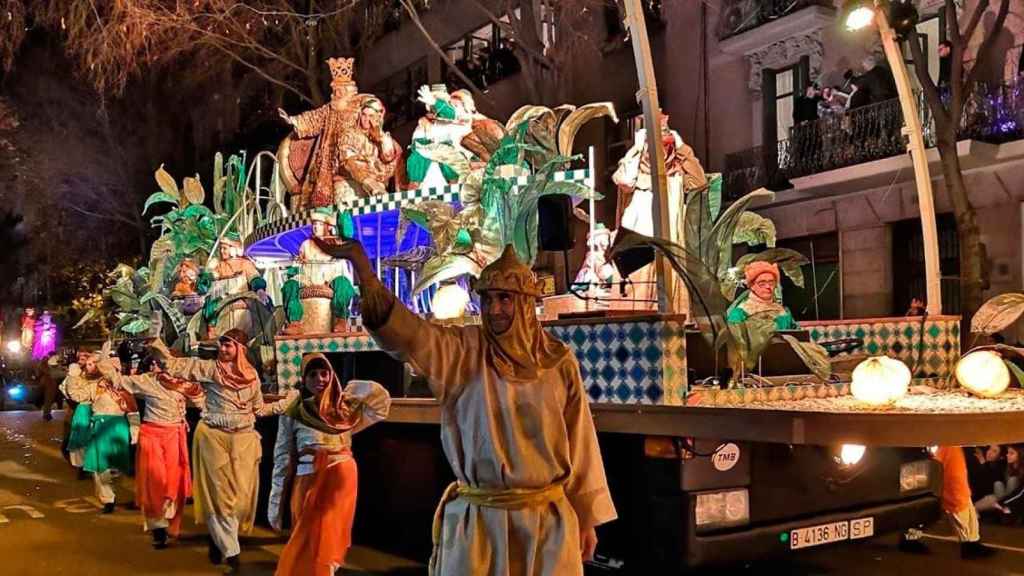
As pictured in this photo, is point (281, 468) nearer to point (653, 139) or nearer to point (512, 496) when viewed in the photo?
point (653, 139)

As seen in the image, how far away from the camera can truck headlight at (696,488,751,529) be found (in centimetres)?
579

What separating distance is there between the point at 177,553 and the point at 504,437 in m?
6.36

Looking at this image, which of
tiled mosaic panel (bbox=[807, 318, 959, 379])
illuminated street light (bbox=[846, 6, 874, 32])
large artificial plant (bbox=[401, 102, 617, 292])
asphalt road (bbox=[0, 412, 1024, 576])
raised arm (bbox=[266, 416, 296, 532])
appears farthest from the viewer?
large artificial plant (bbox=[401, 102, 617, 292])

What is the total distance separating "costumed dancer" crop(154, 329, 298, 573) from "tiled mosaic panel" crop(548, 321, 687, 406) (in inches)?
124

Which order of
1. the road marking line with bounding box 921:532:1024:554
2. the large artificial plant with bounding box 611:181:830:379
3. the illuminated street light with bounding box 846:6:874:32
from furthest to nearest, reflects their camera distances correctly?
the illuminated street light with bounding box 846:6:874:32
the road marking line with bounding box 921:532:1024:554
the large artificial plant with bounding box 611:181:830:379

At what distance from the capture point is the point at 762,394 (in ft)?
22.4

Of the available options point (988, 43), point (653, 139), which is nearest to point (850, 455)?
point (653, 139)

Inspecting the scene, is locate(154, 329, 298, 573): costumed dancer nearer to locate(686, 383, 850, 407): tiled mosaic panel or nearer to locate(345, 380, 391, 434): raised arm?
locate(345, 380, 391, 434): raised arm

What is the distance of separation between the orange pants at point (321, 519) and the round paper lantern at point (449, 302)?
8.73 ft

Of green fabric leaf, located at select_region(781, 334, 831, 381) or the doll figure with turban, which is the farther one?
the doll figure with turban

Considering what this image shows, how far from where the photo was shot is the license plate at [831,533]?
20.1ft

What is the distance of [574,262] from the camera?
68.8 feet

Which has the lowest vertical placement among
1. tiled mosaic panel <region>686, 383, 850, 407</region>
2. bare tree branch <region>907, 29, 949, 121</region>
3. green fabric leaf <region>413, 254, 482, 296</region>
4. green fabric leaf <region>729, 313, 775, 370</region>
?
tiled mosaic panel <region>686, 383, 850, 407</region>

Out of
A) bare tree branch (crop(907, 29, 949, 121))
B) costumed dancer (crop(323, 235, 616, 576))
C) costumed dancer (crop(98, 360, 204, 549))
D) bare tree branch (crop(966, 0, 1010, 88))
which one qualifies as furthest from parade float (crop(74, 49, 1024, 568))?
bare tree branch (crop(966, 0, 1010, 88))
